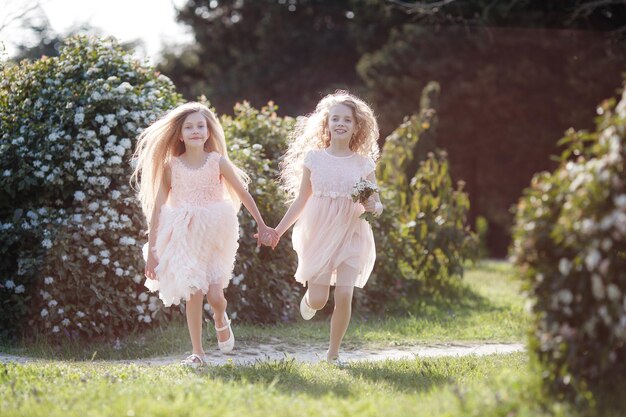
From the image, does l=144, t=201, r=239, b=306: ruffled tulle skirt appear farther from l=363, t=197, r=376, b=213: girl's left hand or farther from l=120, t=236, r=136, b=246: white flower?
l=120, t=236, r=136, b=246: white flower

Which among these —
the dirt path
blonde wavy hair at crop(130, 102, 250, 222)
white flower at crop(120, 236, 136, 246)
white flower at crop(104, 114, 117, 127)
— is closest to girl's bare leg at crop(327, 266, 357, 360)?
the dirt path

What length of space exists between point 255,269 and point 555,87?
1658 centimetres

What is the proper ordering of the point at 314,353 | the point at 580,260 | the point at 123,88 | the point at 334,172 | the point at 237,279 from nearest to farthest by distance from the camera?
the point at 580,260
the point at 334,172
the point at 314,353
the point at 123,88
the point at 237,279

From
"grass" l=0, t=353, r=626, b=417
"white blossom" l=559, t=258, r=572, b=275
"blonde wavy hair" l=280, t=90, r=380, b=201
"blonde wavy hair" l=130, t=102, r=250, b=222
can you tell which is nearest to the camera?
"white blossom" l=559, t=258, r=572, b=275

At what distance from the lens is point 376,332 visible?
8.50 metres

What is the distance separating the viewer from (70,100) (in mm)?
8344

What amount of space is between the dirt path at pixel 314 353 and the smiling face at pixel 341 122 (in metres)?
1.74

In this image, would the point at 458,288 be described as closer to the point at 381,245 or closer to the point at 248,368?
the point at 381,245

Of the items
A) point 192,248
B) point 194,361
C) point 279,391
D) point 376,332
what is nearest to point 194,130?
point 192,248

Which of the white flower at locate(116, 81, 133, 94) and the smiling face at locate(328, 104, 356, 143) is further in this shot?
the white flower at locate(116, 81, 133, 94)

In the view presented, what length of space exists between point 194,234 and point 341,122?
1.39m

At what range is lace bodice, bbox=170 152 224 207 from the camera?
21.0 ft

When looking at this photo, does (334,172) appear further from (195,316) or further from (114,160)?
(114,160)

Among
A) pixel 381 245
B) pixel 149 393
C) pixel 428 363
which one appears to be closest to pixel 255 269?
pixel 381 245
